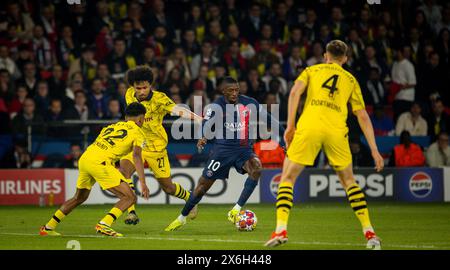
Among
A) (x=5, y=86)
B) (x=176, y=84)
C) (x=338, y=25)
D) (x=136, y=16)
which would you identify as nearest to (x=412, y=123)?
(x=338, y=25)

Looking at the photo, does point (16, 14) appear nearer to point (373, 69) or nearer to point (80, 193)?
point (373, 69)

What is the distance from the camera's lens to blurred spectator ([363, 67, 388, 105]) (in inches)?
867

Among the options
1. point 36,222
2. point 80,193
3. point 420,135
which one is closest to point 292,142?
point 80,193

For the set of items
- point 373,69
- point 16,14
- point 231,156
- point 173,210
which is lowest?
point 173,210

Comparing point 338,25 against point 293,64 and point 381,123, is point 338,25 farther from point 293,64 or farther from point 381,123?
point 381,123

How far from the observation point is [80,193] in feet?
41.4

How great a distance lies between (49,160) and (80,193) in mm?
7635

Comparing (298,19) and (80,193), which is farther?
(298,19)

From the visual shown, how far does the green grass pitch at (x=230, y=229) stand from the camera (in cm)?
1126

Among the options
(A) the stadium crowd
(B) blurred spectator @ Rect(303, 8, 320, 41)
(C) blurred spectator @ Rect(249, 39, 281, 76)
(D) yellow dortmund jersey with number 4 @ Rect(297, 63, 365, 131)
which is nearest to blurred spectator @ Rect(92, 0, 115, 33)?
(A) the stadium crowd

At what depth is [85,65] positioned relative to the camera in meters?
21.6

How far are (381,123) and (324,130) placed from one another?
11.4m

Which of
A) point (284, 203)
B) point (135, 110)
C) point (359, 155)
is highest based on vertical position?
point (135, 110)

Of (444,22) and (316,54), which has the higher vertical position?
(444,22)
